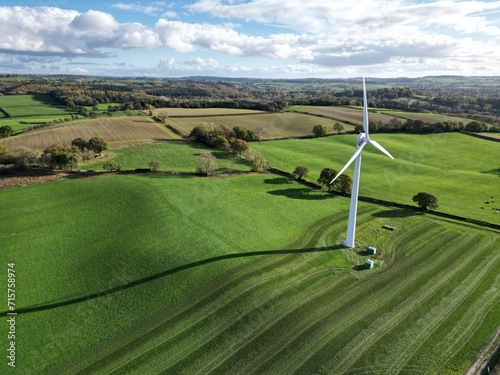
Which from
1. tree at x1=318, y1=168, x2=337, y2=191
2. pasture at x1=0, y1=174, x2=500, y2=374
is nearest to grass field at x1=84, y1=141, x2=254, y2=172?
pasture at x1=0, y1=174, x2=500, y2=374

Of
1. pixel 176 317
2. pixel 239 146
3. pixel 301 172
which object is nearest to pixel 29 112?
pixel 239 146

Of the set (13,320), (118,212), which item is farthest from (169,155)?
(13,320)

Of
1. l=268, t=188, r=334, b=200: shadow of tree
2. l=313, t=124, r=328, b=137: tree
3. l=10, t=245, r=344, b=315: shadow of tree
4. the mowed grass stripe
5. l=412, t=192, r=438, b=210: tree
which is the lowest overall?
the mowed grass stripe

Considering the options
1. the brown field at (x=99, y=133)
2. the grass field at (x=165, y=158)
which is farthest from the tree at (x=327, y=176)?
the brown field at (x=99, y=133)

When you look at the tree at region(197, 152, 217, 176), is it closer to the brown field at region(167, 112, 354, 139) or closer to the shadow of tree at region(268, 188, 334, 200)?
the shadow of tree at region(268, 188, 334, 200)

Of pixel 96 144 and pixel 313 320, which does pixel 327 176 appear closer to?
pixel 313 320

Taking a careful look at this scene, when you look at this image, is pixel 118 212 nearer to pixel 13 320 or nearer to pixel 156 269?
pixel 156 269
